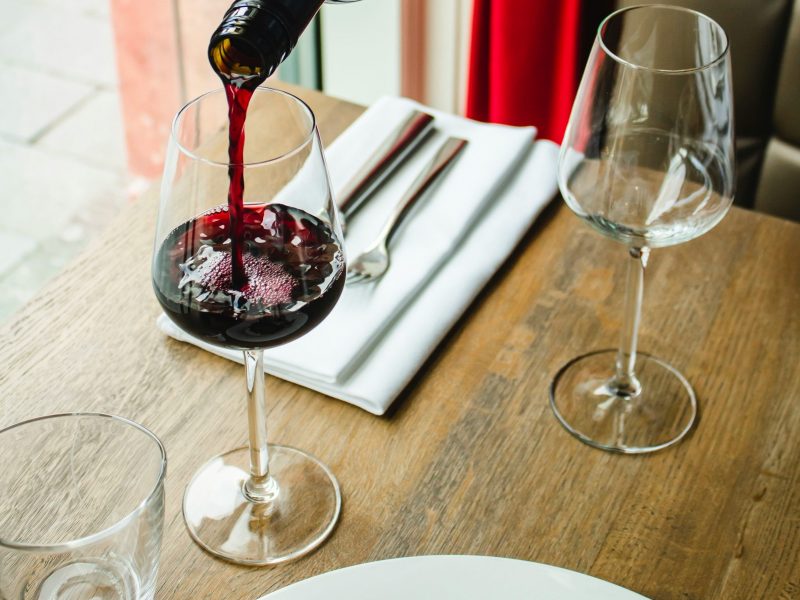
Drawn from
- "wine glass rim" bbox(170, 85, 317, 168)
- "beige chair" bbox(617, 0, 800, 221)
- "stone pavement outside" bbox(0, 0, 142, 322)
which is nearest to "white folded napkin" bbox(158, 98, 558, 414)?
"wine glass rim" bbox(170, 85, 317, 168)

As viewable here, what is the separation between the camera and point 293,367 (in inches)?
34.6

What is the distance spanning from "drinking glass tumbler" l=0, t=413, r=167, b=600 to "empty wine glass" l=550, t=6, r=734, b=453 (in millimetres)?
349

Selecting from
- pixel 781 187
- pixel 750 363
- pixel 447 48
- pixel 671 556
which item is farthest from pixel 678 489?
pixel 447 48

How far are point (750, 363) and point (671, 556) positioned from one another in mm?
230

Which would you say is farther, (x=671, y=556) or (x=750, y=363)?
(x=750, y=363)

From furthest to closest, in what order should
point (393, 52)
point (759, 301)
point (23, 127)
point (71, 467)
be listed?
1. point (23, 127)
2. point (393, 52)
3. point (759, 301)
4. point (71, 467)

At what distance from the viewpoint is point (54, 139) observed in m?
2.58

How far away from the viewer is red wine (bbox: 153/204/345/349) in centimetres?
68

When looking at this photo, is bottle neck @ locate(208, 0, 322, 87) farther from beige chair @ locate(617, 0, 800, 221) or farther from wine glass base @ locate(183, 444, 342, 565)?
beige chair @ locate(617, 0, 800, 221)

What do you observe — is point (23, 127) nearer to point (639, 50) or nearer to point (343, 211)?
point (343, 211)

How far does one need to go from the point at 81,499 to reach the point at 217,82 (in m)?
1.61

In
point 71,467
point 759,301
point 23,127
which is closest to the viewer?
point 71,467

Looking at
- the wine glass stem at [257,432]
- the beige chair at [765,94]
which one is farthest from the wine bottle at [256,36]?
the beige chair at [765,94]

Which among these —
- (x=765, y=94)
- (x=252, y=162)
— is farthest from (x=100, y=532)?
(x=765, y=94)
